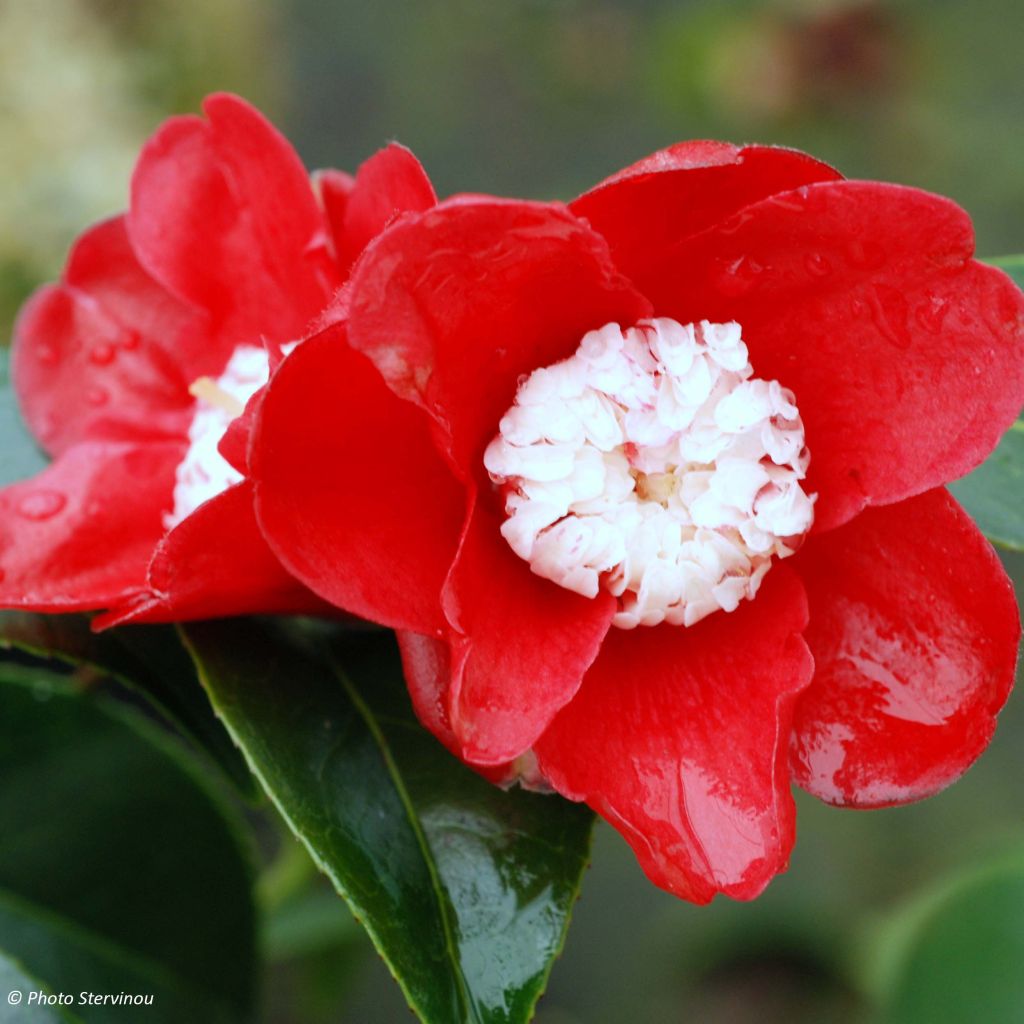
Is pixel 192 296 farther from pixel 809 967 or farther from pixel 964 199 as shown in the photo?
pixel 964 199

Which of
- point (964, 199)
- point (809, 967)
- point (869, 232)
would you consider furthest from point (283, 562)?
point (964, 199)

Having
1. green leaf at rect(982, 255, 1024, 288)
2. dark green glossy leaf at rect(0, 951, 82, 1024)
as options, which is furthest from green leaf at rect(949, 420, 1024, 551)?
dark green glossy leaf at rect(0, 951, 82, 1024)

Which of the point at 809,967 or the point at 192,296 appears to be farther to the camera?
the point at 809,967

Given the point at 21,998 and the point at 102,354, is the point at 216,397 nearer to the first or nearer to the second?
the point at 102,354

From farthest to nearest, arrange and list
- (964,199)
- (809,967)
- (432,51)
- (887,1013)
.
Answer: (432,51), (964,199), (809,967), (887,1013)

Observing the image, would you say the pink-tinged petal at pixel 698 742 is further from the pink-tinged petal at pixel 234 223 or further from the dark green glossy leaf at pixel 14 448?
the dark green glossy leaf at pixel 14 448

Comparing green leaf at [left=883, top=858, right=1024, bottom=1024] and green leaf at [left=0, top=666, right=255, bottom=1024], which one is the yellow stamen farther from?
green leaf at [left=883, top=858, right=1024, bottom=1024]
